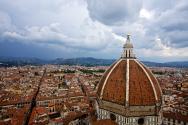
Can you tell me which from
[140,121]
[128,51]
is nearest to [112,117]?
[140,121]

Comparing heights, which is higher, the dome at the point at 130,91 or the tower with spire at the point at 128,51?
A: the tower with spire at the point at 128,51

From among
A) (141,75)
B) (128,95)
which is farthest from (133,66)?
(128,95)

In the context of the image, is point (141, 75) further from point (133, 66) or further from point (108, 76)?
point (108, 76)

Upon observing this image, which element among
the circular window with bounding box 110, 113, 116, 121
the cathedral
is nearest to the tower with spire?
the cathedral

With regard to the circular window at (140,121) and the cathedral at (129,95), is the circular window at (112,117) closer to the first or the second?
the cathedral at (129,95)

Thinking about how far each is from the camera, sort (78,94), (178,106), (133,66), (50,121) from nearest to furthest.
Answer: (133,66), (50,121), (178,106), (78,94)

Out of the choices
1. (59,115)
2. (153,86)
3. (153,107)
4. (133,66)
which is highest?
(133,66)

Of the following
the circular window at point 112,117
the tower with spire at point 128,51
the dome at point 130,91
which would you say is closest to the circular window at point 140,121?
the dome at point 130,91

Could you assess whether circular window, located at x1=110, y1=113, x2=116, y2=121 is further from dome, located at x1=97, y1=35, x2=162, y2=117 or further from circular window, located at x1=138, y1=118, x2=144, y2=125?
circular window, located at x1=138, y1=118, x2=144, y2=125

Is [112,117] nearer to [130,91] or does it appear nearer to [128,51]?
[130,91]
